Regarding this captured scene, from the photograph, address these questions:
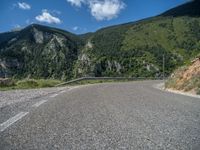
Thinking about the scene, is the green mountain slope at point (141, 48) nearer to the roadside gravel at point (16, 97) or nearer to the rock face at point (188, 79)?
the rock face at point (188, 79)

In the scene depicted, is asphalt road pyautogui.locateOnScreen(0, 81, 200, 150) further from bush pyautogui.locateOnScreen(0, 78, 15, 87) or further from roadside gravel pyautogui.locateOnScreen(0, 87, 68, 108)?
bush pyautogui.locateOnScreen(0, 78, 15, 87)

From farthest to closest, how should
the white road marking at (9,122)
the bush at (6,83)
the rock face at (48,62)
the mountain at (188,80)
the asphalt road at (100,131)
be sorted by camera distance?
the rock face at (48,62) → the bush at (6,83) → the mountain at (188,80) → the white road marking at (9,122) → the asphalt road at (100,131)

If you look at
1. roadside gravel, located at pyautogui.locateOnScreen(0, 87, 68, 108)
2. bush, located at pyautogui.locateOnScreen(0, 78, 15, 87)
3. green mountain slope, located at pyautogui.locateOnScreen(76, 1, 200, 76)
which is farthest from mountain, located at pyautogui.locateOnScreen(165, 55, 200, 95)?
green mountain slope, located at pyautogui.locateOnScreen(76, 1, 200, 76)

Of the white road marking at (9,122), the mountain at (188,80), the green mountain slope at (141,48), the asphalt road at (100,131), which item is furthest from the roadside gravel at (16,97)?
the green mountain slope at (141,48)

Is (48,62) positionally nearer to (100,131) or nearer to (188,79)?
(188,79)

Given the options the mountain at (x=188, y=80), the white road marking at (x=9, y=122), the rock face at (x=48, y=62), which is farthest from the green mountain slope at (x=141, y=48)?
the white road marking at (x=9, y=122)

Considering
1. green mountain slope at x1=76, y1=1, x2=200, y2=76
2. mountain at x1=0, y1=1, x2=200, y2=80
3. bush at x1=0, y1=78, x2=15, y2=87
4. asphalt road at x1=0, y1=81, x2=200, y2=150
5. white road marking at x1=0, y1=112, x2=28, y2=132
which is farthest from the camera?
mountain at x1=0, y1=1, x2=200, y2=80

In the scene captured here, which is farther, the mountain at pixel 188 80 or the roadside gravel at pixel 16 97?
the mountain at pixel 188 80

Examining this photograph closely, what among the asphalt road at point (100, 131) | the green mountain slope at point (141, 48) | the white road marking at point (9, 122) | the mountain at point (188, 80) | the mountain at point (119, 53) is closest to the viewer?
the asphalt road at point (100, 131)

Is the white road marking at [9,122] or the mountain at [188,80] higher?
the white road marking at [9,122]

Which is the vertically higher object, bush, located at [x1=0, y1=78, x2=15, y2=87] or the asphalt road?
the asphalt road

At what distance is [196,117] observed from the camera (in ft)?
24.6

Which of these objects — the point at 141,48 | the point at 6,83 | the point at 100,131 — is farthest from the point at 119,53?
the point at 100,131

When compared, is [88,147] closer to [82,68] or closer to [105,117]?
[105,117]
